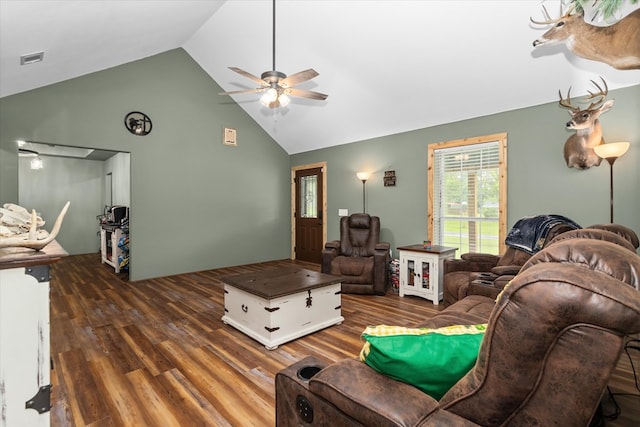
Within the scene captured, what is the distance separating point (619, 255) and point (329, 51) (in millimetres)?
4172

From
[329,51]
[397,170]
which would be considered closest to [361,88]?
[329,51]

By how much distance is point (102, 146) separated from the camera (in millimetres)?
4672

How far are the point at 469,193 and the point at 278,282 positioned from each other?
3113 mm

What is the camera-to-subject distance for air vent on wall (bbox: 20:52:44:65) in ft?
9.93

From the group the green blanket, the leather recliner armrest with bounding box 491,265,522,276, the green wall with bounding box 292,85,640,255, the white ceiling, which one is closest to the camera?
the green blanket

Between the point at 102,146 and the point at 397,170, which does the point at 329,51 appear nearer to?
the point at 397,170

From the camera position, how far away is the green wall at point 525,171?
3.25 m

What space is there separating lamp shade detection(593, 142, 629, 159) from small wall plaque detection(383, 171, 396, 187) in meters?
2.68

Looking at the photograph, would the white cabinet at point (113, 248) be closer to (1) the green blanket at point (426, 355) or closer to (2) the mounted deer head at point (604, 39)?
(1) the green blanket at point (426, 355)

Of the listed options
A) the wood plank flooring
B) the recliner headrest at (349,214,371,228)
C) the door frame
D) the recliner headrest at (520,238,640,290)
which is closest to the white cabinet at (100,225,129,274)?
the wood plank flooring

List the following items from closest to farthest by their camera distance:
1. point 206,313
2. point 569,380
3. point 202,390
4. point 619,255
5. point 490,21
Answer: point 569,380, point 619,255, point 202,390, point 490,21, point 206,313

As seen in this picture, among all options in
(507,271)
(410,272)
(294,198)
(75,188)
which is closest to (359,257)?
(410,272)

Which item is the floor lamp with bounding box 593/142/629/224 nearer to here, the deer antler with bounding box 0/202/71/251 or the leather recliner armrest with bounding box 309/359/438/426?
the leather recliner armrest with bounding box 309/359/438/426

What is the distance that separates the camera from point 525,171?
12.8 ft
